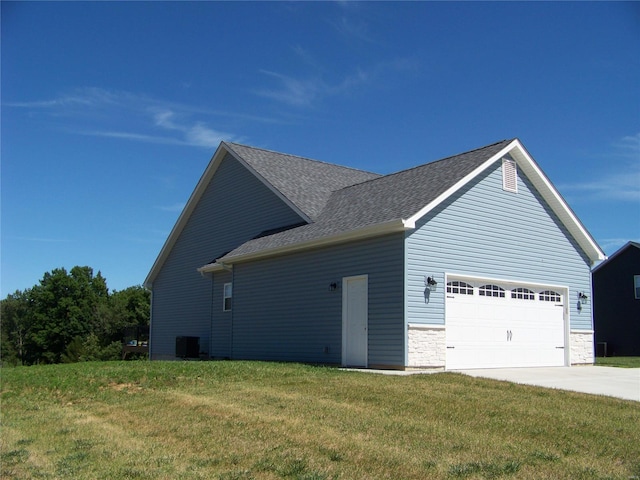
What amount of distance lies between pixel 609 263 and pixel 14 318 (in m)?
70.2

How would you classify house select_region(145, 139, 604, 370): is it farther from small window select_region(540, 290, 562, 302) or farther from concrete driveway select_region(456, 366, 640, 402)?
concrete driveway select_region(456, 366, 640, 402)

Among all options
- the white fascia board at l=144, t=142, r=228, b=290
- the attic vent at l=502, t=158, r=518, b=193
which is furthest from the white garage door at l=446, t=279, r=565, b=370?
the white fascia board at l=144, t=142, r=228, b=290

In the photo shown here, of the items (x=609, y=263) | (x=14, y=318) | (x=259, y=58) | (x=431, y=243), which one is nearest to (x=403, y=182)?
(x=431, y=243)

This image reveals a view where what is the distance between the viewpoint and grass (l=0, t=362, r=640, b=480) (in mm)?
7098

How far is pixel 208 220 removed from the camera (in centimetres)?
2583

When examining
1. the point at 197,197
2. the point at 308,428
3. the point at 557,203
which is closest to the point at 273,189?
the point at 197,197

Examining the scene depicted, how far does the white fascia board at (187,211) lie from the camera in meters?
25.2

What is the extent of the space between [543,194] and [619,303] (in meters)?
18.8

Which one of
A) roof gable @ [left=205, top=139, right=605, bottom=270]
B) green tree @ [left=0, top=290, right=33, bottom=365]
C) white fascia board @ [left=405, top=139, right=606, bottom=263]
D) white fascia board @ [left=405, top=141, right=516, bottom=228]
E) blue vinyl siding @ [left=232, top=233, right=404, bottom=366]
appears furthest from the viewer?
green tree @ [left=0, top=290, right=33, bottom=365]

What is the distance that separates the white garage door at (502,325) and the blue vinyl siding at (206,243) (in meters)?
6.10

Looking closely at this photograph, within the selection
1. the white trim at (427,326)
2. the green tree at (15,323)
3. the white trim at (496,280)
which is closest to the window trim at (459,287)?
the white trim at (496,280)

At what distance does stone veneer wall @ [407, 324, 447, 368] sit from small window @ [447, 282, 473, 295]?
→ 107 centimetres

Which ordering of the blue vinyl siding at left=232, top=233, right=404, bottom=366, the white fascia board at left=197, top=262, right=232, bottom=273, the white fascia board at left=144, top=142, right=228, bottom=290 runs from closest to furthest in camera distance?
the blue vinyl siding at left=232, top=233, right=404, bottom=366 < the white fascia board at left=197, top=262, right=232, bottom=273 < the white fascia board at left=144, top=142, right=228, bottom=290

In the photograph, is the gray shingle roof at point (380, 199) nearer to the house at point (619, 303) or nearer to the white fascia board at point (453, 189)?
the white fascia board at point (453, 189)
